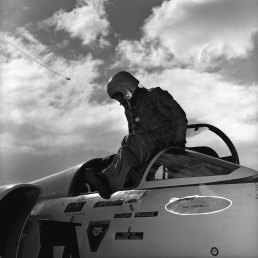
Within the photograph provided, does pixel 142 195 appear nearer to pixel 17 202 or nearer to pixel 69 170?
pixel 69 170

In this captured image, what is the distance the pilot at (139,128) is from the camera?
16.3 feet

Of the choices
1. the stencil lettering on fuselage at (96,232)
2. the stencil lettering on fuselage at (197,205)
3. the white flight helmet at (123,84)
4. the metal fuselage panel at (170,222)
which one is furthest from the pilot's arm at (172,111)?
the stencil lettering on fuselage at (96,232)

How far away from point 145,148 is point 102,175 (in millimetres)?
654

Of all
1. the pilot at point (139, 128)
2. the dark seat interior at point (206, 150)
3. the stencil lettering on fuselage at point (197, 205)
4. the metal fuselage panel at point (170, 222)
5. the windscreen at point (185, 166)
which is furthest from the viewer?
the dark seat interior at point (206, 150)

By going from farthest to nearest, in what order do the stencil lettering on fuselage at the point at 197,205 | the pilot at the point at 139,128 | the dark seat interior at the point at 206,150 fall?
the dark seat interior at the point at 206,150 < the pilot at the point at 139,128 < the stencil lettering on fuselage at the point at 197,205

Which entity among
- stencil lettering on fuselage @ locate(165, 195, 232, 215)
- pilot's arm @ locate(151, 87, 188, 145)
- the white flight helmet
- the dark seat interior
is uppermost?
the white flight helmet

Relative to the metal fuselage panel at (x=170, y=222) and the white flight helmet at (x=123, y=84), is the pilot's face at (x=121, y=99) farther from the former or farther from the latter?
the metal fuselage panel at (x=170, y=222)

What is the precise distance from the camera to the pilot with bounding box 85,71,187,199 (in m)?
4.96

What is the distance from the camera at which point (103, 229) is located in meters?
4.54

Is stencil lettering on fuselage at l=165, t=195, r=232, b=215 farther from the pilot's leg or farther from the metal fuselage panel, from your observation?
the pilot's leg

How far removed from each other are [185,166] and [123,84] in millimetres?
2387

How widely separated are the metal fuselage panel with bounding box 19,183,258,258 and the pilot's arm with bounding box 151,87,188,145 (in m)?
1.13

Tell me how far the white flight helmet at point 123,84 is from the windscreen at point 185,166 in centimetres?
191

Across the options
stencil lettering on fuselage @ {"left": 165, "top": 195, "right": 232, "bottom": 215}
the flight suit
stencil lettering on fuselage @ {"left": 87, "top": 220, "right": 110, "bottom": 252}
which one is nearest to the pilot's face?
the flight suit
